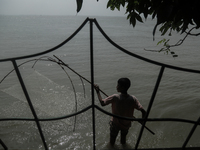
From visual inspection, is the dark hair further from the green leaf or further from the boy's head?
the green leaf

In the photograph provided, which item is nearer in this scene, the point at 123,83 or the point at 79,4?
the point at 79,4

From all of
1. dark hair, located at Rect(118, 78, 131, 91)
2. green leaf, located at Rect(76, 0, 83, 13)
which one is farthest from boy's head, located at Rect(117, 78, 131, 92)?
green leaf, located at Rect(76, 0, 83, 13)

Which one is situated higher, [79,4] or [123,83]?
[79,4]

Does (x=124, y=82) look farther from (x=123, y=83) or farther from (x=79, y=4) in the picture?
(x=79, y=4)

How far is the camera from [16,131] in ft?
13.8

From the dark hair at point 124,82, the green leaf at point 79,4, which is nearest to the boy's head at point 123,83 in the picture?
the dark hair at point 124,82

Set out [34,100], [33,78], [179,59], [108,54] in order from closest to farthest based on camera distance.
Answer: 1. [34,100]
2. [33,78]
3. [179,59]
4. [108,54]

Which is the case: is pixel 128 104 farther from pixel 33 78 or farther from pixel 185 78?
pixel 185 78

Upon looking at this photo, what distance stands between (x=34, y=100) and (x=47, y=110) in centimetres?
73

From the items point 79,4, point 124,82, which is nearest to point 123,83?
point 124,82

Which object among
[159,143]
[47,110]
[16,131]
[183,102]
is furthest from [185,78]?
[16,131]

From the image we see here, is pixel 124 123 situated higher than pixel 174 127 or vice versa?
pixel 124 123

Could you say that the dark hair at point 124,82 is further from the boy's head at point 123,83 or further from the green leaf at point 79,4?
the green leaf at point 79,4

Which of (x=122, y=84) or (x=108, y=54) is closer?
(x=122, y=84)
